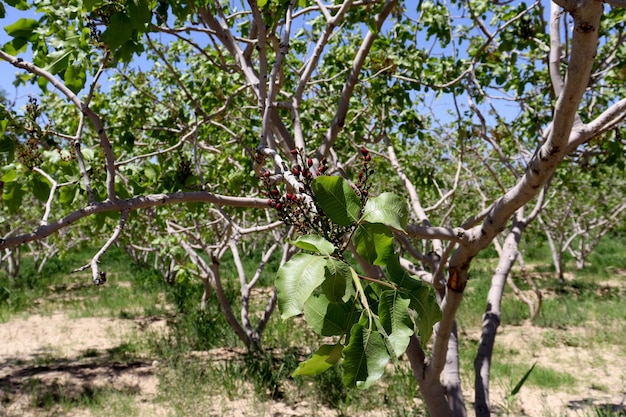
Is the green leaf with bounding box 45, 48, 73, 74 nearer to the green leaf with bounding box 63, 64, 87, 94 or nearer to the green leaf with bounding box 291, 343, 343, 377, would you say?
the green leaf with bounding box 63, 64, 87, 94

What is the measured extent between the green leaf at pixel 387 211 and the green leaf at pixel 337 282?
0.12 metres

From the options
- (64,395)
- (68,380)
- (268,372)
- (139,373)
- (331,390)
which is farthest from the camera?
(139,373)

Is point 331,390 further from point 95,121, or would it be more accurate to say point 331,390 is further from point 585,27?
point 585,27

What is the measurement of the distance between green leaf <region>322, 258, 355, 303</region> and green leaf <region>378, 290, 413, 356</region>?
6 cm

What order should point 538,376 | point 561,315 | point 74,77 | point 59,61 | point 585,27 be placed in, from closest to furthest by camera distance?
point 585,27, point 59,61, point 74,77, point 538,376, point 561,315

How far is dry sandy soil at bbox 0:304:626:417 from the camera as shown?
4797mm

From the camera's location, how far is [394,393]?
4938 mm

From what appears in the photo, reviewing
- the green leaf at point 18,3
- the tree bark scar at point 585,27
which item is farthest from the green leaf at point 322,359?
the green leaf at point 18,3

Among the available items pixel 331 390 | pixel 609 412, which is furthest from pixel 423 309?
pixel 331 390

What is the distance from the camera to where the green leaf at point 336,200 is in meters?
0.95

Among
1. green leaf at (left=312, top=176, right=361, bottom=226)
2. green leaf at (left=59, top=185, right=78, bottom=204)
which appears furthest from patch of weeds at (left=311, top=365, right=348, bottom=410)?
green leaf at (left=312, top=176, right=361, bottom=226)

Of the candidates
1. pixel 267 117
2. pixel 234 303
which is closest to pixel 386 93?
pixel 267 117

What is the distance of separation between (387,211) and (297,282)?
0.81 ft

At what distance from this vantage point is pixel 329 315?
896 millimetres
